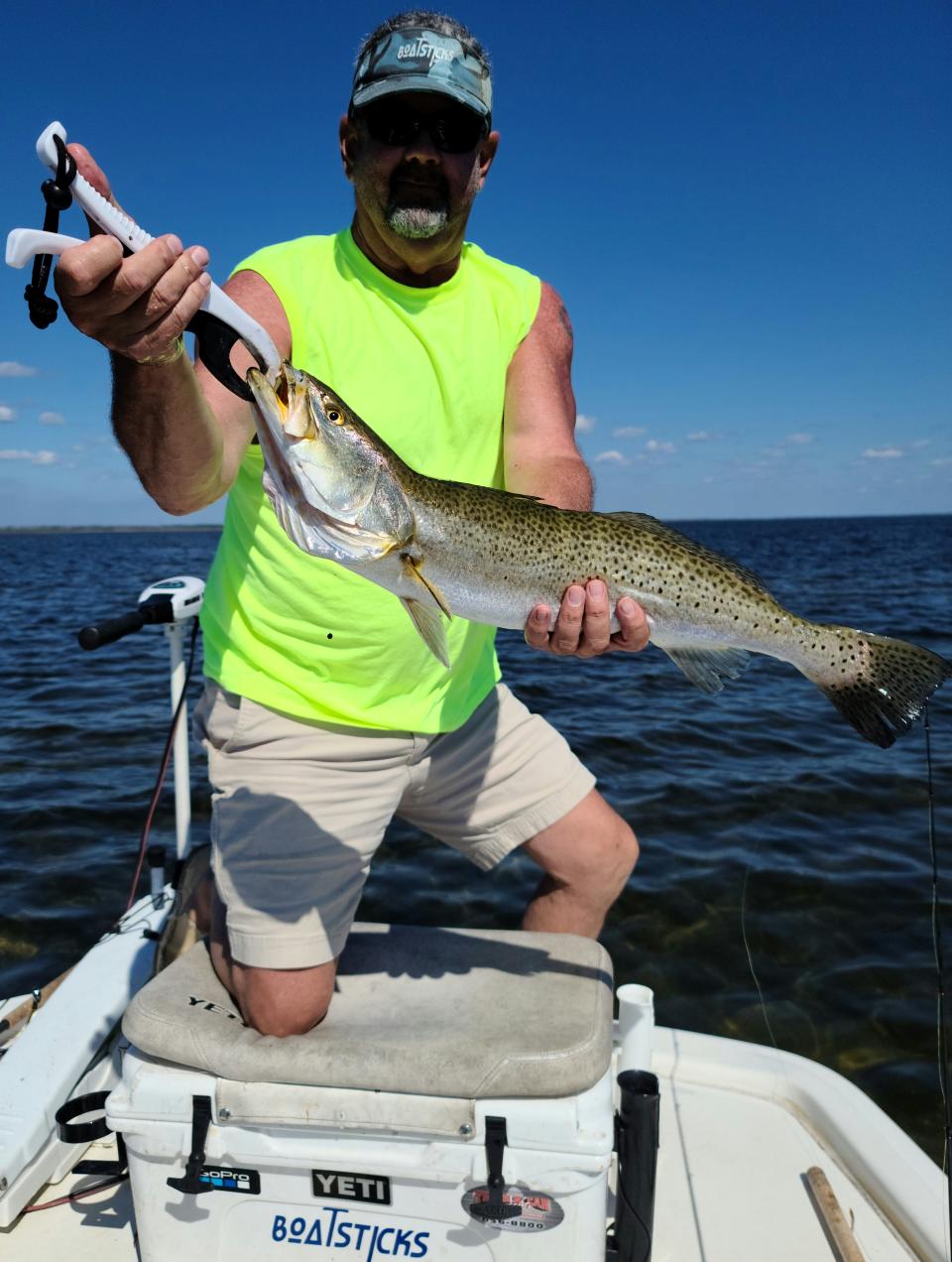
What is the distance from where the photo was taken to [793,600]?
Result: 24.8 metres

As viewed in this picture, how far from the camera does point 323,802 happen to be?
3562mm

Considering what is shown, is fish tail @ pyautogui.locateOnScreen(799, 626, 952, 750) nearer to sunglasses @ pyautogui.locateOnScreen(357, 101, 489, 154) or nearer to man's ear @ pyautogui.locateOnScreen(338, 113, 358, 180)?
sunglasses @ pyautogui.locateOnScreen(357, 101, 489, 154)

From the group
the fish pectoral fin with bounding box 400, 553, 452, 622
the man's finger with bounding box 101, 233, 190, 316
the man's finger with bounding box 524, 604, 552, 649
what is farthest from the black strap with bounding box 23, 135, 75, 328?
the man's finger with bounding box 524, 604, 552, 649

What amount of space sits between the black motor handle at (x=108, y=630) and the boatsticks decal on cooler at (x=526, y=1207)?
2354 mm

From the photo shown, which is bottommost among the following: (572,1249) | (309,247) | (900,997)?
(900,997)

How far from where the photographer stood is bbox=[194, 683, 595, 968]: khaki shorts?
342 centimetres

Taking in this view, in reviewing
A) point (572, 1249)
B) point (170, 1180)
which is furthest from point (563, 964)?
point (170, 1180)

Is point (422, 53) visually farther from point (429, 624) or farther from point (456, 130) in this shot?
point (429, 624)

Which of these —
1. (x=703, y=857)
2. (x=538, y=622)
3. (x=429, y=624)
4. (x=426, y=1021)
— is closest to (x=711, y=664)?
(x=538, y=622)

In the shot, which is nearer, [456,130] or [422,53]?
[422,53]

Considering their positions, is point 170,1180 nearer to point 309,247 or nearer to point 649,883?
point 309,247

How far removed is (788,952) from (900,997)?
713 mm

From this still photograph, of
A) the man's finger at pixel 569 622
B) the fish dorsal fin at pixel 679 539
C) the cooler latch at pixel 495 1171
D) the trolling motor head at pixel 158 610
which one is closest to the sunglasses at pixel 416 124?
the fish dorsal fin at pixel 679 539

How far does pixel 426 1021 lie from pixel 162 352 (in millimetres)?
2176
